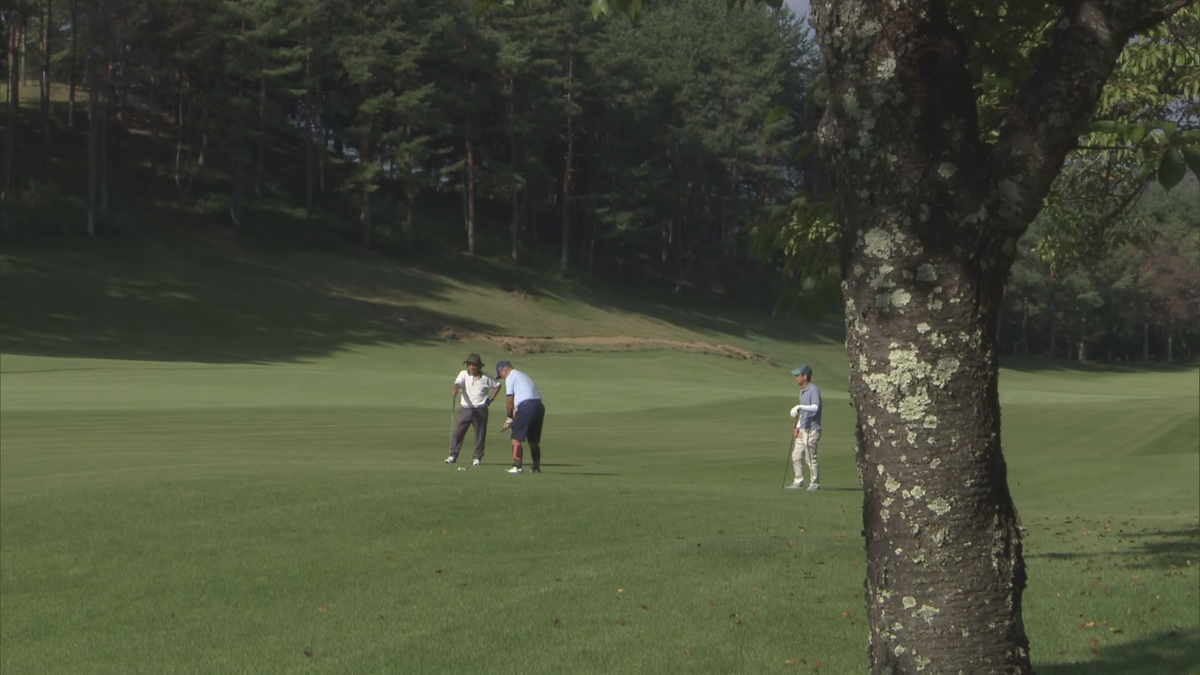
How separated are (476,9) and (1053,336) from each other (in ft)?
283

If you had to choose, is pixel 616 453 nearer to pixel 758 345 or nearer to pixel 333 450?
pixel 333 450

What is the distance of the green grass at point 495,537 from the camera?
8.48 meters

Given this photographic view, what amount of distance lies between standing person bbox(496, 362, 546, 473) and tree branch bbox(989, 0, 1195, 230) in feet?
49.4

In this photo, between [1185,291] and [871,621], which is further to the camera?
[1185,291]

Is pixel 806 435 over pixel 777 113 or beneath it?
beneath

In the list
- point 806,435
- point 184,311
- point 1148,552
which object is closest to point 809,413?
point 806,435

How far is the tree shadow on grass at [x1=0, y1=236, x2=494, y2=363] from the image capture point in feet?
161

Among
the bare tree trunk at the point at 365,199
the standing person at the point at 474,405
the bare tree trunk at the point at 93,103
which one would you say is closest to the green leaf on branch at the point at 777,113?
the standing person at the point at 474,405

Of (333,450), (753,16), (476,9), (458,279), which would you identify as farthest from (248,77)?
(476,9)

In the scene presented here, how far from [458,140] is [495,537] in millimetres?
65516

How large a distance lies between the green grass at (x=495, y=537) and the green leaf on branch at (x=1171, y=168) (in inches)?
165

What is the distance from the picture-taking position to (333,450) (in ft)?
73.8

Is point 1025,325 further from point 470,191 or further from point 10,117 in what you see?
point 10,117

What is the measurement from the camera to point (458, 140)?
251 feet
